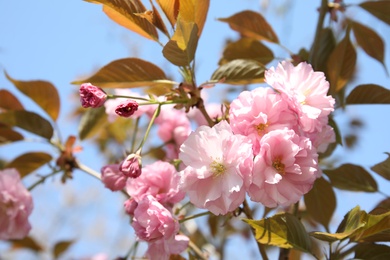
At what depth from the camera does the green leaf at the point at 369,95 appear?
116 centimetres

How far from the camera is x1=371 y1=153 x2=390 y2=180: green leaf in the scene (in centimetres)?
99

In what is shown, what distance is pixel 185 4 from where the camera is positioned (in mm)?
1001

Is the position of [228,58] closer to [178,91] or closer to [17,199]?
[178,91]

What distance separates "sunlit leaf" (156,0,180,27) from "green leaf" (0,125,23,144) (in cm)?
72

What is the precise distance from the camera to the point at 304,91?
3.14 feet

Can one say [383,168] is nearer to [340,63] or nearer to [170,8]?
[340,63]

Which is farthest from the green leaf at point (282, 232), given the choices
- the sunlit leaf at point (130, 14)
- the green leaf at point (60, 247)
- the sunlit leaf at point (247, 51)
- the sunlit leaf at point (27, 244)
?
the sunlit leaf at point (27, 244)

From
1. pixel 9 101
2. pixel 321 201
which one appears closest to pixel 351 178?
pixel 321 201

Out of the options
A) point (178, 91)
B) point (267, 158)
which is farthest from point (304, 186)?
point (178, 91)

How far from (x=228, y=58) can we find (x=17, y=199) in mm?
628

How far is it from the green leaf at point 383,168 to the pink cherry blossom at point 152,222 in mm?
390

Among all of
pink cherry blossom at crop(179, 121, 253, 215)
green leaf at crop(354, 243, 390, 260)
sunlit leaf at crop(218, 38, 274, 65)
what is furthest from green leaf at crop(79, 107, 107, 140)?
green leaf at crop(354, 243, 390, 260)

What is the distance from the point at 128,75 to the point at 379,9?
0.68m

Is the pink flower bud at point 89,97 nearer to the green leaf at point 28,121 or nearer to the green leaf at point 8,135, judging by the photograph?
the green leaf at point 28,121
